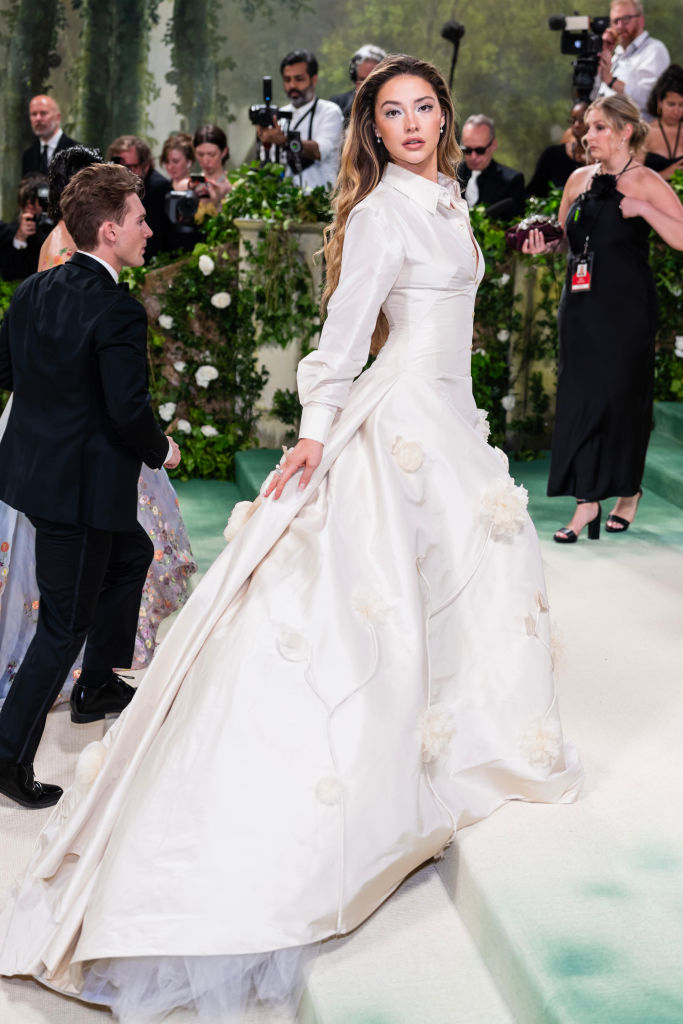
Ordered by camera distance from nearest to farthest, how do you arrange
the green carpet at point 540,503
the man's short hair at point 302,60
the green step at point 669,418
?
the green carpet at point 540,503
the green step at point 669,418
the man's short hair at point 302,60

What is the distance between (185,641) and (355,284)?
2.85 ft

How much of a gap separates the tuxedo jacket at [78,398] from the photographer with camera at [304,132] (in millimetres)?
3933

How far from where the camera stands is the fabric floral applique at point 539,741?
285 cm

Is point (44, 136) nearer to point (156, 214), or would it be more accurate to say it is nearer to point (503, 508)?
point (156, 214)

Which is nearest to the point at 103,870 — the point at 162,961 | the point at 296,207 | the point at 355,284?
the point at 162,961

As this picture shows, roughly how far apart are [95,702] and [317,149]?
4260 millimetres

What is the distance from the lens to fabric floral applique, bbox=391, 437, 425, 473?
9.25 ft

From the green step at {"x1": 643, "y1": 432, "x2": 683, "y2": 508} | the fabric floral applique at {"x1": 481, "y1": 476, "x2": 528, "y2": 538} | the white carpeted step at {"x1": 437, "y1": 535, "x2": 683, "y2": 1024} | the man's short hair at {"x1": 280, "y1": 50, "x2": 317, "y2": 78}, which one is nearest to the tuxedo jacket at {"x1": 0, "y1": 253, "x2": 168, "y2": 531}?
the fabric floral applique at {"x1": 481, "y1": 476, "x2": 528, "y2": 538}

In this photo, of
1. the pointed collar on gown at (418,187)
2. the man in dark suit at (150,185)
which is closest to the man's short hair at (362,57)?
the man in dark suit at (150,185)

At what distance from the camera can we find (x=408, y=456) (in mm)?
2818

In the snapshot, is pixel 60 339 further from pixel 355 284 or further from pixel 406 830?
pixel 406 830

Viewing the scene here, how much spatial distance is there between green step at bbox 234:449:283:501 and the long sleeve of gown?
323cm

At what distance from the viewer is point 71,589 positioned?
134 inches

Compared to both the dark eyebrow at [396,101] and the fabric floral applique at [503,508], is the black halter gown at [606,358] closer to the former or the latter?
the dark eyebrow at [396,101]
